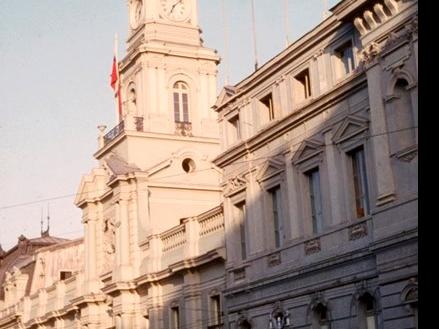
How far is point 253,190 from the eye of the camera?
3042 cm

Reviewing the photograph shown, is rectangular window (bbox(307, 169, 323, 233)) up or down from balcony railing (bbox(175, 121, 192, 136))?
down

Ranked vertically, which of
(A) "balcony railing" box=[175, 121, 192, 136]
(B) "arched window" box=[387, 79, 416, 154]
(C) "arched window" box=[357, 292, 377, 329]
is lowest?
(C) "arched window" box=[357, 292, 377, 329]

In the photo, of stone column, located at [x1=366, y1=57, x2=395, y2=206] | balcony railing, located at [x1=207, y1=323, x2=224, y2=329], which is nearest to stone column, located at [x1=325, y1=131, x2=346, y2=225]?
stone column, located at [x1=366, y1=57, x2=395, y2=206]

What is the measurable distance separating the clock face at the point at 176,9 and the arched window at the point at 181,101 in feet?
14.8

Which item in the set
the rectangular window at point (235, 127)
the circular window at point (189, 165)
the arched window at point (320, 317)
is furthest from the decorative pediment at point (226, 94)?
the circular window at point (189, 165)

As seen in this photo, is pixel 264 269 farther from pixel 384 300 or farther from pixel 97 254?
pixel 97 254

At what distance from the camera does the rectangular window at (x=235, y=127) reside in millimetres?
32625

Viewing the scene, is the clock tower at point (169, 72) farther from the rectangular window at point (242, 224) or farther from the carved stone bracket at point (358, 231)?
the carved stone bracket at point (358, 231)

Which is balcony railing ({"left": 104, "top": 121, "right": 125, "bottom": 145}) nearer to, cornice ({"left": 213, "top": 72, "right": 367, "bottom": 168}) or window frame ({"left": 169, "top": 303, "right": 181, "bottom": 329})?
window frame ({"left": 169, "top": 303, "right": 181, "bottom": 329})

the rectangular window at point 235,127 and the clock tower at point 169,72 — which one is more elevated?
the clock tower at point 169,72

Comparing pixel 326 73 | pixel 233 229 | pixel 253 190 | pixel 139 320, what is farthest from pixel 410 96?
pixel 139 320

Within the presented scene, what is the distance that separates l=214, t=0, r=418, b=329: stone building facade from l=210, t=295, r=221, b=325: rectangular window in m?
2.32

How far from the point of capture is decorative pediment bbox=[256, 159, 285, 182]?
94.4 ft

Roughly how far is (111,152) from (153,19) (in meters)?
8.73
